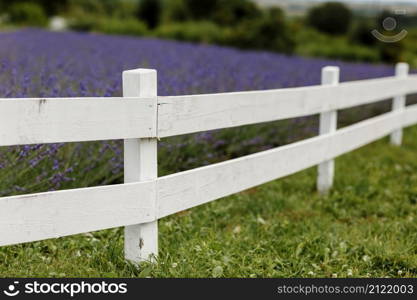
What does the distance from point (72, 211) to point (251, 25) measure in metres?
17.8

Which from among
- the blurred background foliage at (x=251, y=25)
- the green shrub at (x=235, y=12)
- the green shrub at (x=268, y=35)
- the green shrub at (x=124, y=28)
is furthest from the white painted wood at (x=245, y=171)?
the green shrub at (x=235, y=12)

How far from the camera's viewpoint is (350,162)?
6.41 meters

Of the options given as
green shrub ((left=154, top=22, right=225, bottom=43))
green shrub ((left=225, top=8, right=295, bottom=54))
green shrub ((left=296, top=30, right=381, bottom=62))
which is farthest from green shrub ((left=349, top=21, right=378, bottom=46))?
green shrub ((left=225, top=8, right=295, bottom=54))

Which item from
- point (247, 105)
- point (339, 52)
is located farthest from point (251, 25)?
point (247, 105)

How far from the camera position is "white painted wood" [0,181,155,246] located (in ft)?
8.17

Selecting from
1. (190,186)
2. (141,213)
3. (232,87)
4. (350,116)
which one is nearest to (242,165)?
(190,186)

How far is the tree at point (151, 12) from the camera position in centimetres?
3203

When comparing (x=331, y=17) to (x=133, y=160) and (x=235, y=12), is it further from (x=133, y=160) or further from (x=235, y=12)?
(x=133, y=160)

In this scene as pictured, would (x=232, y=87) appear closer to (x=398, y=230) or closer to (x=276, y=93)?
(x=276, y=93)

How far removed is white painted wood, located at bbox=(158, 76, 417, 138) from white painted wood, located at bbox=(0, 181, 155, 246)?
0.36m

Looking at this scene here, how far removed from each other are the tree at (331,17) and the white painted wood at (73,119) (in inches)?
1013

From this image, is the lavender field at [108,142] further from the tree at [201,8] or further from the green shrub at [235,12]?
the tree at [201,8]

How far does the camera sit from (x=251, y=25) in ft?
64.6

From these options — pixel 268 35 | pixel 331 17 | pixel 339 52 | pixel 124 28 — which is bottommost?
pixel 339 52
